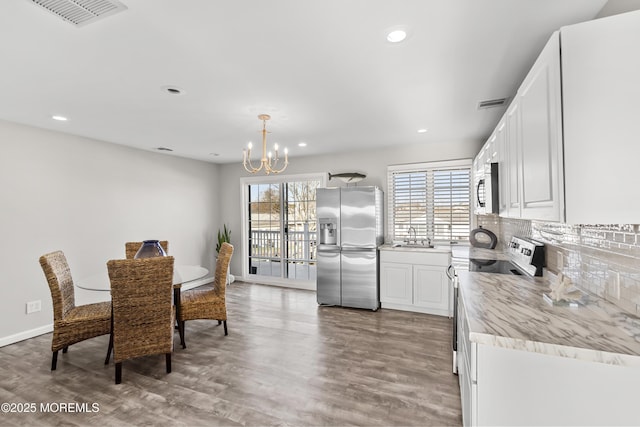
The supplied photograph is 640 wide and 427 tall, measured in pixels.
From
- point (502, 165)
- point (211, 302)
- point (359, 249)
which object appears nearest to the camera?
point (502, 165)

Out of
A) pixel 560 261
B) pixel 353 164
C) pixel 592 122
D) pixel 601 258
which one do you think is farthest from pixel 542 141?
pixel 353 164

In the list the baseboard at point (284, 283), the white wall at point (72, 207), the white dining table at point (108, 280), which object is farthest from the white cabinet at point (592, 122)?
the white wall at point (72, 207)

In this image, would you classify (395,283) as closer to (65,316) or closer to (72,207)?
(65,316)

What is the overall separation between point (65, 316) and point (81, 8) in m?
2.57

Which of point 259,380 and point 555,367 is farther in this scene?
point 259,380

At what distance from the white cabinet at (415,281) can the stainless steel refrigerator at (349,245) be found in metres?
0.16

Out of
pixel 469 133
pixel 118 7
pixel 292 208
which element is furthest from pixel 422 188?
pixel 118 7

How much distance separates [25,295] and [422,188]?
530 cm

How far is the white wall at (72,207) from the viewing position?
3359mm

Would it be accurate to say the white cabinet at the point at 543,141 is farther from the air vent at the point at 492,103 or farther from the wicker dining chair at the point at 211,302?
the wicker dining chair at the point at 211,302

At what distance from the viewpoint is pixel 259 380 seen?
8.23 feet

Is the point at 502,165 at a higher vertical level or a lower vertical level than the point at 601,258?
higher

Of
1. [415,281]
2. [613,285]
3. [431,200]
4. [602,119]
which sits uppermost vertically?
[602,119]

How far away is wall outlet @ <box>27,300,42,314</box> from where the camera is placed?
3477mm
